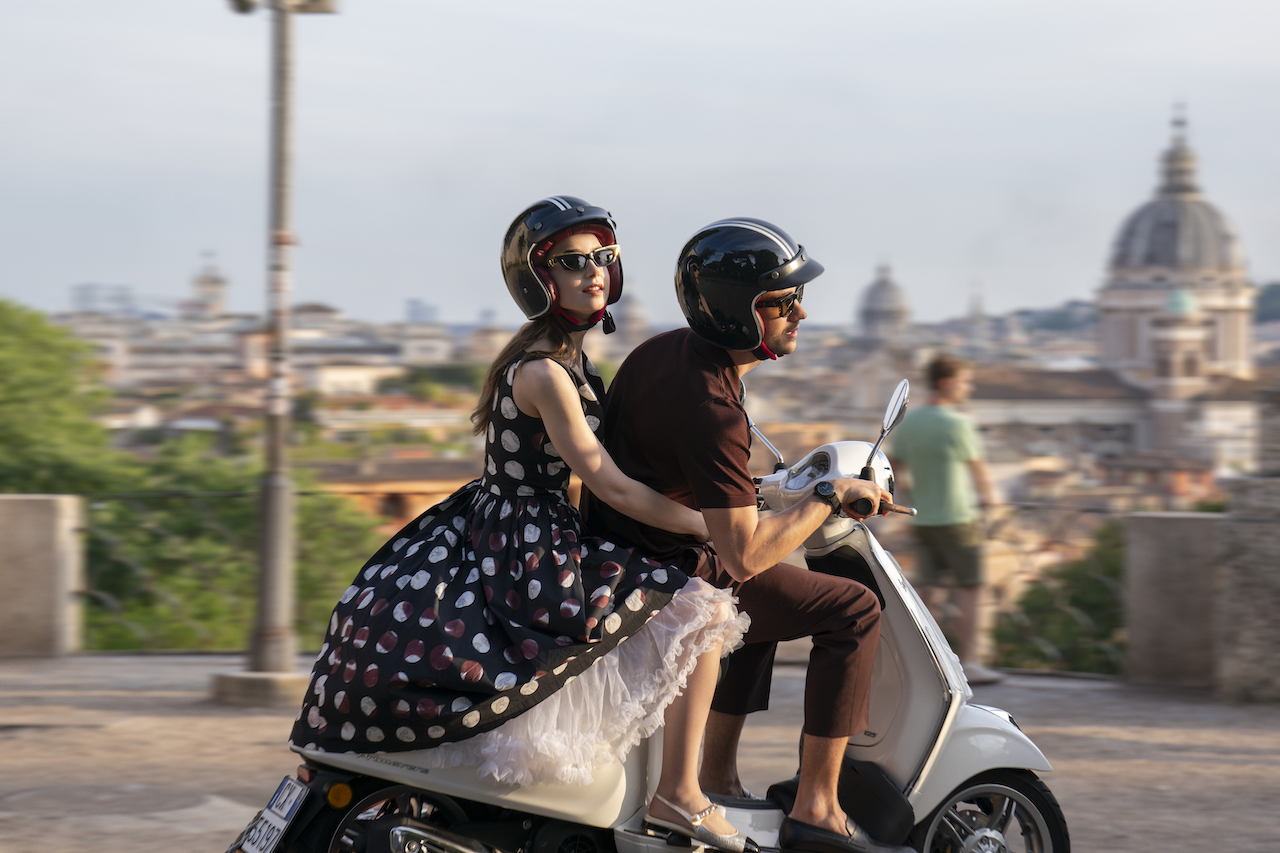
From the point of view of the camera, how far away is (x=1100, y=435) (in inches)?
4454

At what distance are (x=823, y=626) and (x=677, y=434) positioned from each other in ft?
→ 1.91

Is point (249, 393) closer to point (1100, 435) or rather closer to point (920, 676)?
point (920, 676)

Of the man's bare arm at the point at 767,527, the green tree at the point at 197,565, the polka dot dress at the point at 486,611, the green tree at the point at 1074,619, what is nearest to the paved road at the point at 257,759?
the green tree at the point at 1074,619

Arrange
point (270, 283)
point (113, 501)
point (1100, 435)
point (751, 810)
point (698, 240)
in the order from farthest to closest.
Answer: point (1100, 435) < point (113, 501) < point (270, 283) < point (751, 810) < point (698, 240)

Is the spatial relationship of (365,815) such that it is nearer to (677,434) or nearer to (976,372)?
(677,434)

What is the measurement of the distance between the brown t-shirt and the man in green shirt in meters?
3.55

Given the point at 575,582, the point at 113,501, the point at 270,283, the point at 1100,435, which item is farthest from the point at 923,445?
the point at 1100,435

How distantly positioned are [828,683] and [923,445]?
3493 millimetres

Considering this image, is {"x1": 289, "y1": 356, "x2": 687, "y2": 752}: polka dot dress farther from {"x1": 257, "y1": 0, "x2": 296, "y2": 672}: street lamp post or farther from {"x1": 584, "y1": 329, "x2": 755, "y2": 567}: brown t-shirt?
{"x1": 257, "y1": 0, "x2": 296, "y2": 672}: street lamp post

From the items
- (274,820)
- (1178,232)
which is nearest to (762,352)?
(274,820)

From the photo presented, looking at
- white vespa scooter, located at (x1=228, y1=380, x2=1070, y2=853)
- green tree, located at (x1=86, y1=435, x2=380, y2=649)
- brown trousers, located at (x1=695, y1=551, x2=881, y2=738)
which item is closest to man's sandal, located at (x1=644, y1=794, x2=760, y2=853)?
white vespa scooter, located at (x1=228, y1=380, x2=1070, y2=853)

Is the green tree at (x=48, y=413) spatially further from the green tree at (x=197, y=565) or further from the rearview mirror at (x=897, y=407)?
the rearview mirror at (x=897, y=407)

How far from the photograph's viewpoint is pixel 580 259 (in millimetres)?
3002

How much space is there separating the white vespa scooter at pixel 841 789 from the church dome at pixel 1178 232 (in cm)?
13787
